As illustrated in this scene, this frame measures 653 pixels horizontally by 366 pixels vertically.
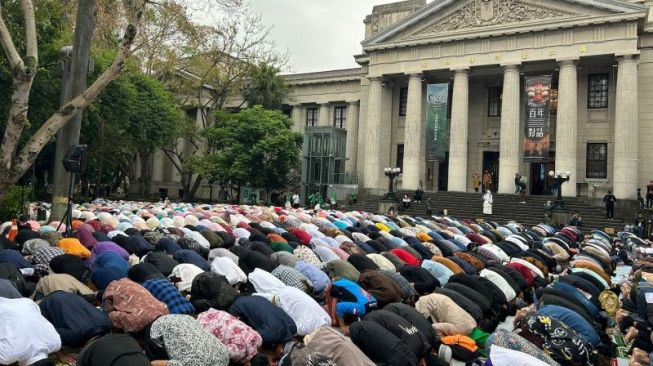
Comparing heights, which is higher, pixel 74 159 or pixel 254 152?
pixel 254 152

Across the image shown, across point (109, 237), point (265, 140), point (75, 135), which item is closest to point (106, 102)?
point (265, 140)

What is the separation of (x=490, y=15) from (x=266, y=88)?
18.2 metres

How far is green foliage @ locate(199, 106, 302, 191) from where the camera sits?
3694 cm

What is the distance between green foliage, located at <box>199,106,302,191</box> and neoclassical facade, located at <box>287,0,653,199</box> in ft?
18.1

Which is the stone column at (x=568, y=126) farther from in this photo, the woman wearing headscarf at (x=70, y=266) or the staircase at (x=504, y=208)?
the woman wearing headscarf at (x=70, y=266)

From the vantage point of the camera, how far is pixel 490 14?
33.7 m

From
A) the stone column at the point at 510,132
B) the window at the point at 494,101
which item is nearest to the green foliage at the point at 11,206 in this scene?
the stone column at the point at 510,132

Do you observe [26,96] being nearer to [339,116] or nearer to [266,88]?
[266,88]

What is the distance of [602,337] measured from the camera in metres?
7.62

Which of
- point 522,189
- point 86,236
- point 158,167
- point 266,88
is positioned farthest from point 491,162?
point 158,167

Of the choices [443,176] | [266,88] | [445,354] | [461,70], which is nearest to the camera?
[445,354]

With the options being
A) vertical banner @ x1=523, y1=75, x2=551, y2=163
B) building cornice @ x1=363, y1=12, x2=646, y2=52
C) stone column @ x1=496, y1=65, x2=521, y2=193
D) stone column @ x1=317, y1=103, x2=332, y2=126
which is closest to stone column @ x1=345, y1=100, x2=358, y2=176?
stone column @ x1=317, y1=103, x2=332, y2=126

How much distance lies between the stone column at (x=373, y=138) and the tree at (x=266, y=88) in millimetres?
9125

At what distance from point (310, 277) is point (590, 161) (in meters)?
29.2
